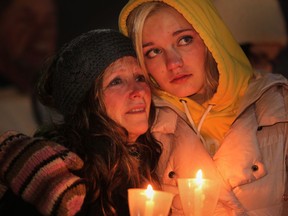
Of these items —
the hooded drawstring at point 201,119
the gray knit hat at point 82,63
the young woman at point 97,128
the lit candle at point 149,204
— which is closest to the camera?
the lit candle at point 149,204

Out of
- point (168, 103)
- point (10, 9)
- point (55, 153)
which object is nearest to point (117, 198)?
point (55, 153)

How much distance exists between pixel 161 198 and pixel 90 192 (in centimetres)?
47

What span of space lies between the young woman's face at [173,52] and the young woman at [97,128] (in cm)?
12

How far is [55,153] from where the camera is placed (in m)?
2.34

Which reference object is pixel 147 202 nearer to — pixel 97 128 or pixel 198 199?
pixel 198 199

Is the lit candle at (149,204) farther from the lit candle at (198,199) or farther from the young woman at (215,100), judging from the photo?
the young woman at (215,100)

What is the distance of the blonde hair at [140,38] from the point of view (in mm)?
2787

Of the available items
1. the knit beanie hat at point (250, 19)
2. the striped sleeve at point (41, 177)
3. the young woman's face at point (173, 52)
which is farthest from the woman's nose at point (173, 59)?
the knit beanie hat at point (250, 19)

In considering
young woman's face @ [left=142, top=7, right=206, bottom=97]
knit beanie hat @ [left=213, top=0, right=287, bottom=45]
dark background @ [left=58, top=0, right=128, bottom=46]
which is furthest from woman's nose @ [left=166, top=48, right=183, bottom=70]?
dark background @ [left=58, top=0, right=128, bottom=46]

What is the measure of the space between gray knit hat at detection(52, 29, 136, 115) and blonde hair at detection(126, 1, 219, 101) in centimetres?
14

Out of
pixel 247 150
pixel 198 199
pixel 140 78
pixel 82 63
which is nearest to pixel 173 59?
pixel 140 78

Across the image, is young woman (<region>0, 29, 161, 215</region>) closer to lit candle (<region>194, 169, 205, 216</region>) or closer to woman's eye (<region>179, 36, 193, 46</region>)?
woman's eye (<region>179, 36, 193, 46</region>)

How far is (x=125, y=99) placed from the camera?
8.48ft

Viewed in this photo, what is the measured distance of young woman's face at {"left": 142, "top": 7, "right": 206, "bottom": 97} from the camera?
2.74 meters
